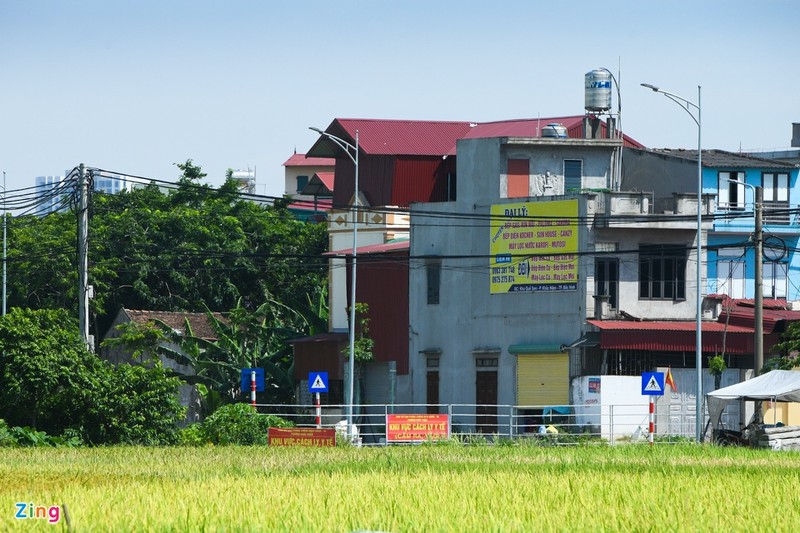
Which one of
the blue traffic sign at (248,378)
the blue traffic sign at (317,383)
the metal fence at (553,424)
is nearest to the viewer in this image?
the metal fence at (553,424)

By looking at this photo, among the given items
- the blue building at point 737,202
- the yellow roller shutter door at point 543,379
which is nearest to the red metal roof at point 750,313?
the blue building at point 737,202

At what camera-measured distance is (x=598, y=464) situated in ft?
103

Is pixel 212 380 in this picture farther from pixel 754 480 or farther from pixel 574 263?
pixel 754 480

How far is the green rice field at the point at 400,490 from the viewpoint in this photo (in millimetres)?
18531

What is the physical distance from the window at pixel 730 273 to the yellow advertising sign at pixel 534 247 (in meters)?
10.0

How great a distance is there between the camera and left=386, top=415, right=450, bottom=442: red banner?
1673 inches

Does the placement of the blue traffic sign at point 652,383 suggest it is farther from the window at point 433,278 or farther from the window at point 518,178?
the window at point 433,278

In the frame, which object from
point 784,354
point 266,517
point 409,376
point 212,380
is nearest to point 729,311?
point 784,354

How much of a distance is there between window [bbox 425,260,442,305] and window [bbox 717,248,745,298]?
11328 millimetres

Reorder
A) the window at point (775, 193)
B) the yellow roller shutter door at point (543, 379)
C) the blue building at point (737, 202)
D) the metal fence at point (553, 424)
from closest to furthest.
→ the metal fence at point (553, 424) → the yellow roller shutter door at point (543, 379) → the blue building at point (737, 202) → the window at point (775, 193)

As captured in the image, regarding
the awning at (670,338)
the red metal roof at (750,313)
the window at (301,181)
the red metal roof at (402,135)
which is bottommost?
the awning at (670,338)

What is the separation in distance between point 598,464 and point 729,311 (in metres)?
20.6

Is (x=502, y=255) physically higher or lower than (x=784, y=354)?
higher

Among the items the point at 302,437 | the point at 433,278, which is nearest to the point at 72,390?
the point at 302,437
